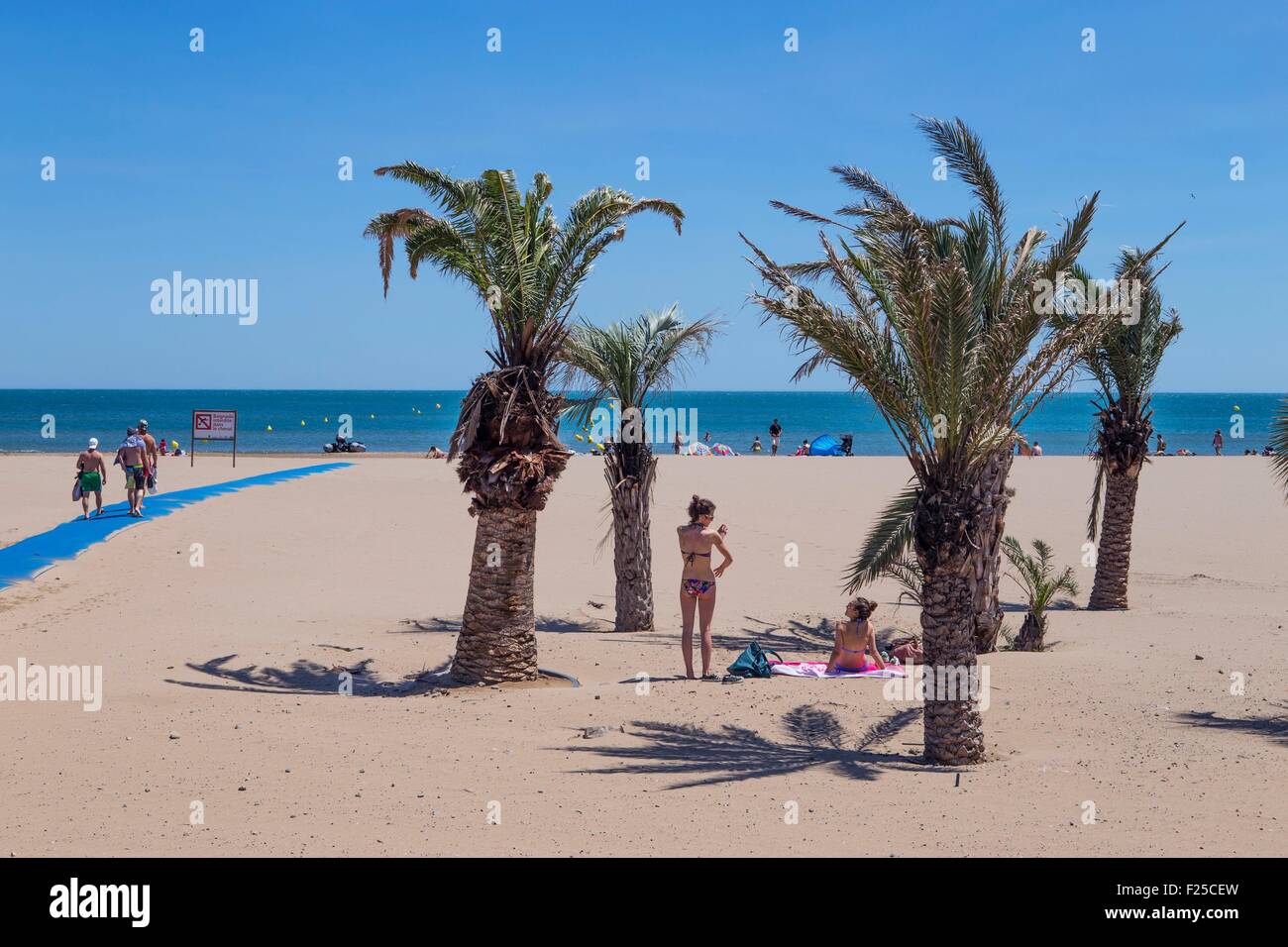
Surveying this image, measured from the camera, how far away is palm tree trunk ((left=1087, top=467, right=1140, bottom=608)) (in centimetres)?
1575

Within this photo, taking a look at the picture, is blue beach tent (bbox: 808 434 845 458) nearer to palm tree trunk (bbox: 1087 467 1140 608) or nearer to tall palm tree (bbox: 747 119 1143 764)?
palm tree trunk (bbox: 1087 467 1140 608)

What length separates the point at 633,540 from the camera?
1412 cm

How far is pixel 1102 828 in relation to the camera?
6.42 m

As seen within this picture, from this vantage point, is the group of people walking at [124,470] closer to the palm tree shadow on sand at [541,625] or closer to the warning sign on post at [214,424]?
the palm tree shadow on sand at [541,625]

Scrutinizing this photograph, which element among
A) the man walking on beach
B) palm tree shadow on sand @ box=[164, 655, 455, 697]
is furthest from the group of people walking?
palm tree shadow on sand @ box=[164, 655, 455, 697]

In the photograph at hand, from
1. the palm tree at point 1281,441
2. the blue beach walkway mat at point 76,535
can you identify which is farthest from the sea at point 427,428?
the palm tree at point 1281,441

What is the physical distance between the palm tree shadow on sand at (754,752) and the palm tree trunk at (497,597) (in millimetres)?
2147

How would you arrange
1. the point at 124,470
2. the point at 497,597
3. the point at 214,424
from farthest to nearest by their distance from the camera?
the point at 214,424 → the point at 124,470 → the point at 497,597

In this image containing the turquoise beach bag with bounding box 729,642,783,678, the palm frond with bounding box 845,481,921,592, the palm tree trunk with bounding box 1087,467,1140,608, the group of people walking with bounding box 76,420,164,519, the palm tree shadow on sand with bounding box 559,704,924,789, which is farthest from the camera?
the group of people walking with bounding box 76,420,164,519

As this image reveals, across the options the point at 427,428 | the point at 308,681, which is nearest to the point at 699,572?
the point at 308,681

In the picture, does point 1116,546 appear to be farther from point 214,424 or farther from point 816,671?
point 214,424

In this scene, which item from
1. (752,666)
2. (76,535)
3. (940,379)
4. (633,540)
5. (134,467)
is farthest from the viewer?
(134,467)

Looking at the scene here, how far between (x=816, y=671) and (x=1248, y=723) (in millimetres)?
3927

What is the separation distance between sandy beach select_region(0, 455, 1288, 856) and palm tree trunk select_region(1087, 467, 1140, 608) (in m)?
0.59
